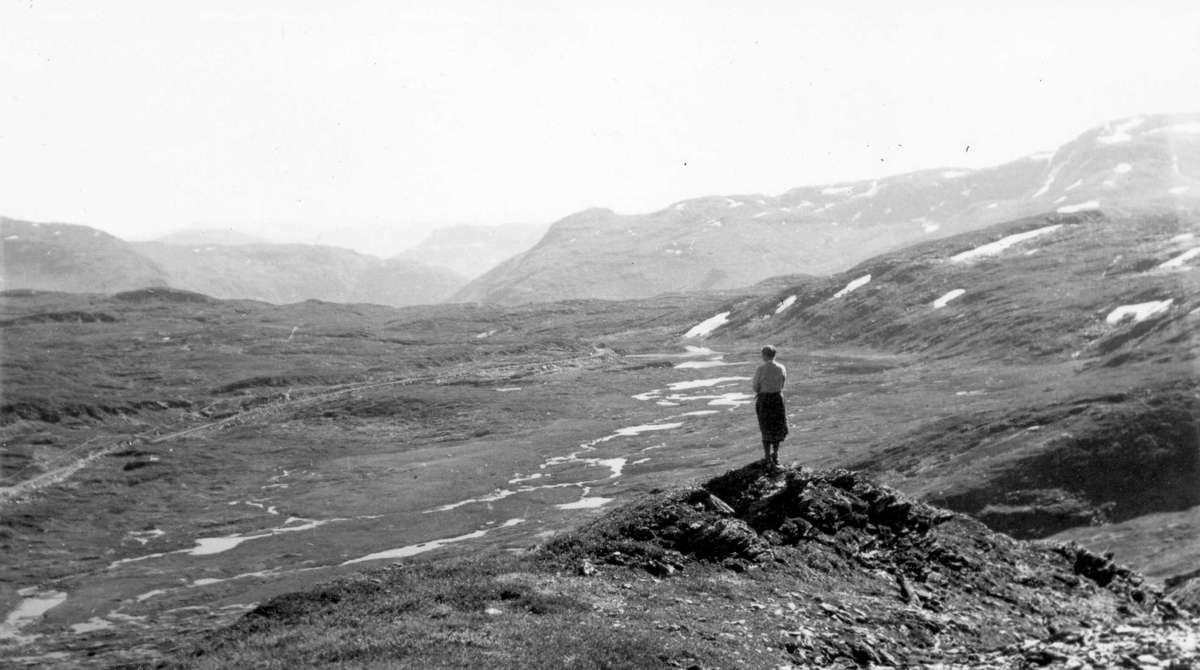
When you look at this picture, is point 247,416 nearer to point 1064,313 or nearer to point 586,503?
point 586,503

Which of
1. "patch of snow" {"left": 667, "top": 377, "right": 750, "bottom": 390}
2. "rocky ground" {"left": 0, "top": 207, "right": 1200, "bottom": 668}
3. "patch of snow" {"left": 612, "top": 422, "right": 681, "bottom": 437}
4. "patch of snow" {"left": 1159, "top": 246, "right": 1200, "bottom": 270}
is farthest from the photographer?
"patch of snow" {"left": 1159, "top": 246, "right": 1200, "bottom": 270}

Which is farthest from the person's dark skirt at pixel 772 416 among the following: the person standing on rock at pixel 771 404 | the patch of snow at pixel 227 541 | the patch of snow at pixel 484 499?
the patch of snow at pixel 227 541

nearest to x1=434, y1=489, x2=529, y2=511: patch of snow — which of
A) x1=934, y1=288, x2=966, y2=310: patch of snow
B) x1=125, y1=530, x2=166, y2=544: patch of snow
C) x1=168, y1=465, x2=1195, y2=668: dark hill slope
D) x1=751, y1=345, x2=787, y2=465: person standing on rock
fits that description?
x1=125, y1=530, x2=166, y2=544: patch of snow

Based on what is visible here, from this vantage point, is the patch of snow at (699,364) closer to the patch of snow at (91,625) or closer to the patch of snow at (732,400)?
the patch of snow at (732,400)

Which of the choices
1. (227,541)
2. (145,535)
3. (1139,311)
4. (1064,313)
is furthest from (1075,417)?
(145,535)

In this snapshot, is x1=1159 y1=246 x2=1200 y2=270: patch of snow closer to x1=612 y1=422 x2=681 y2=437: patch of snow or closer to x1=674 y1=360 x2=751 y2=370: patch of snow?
x1=674 y1=360 x2=751 y2=370: patch of snow
